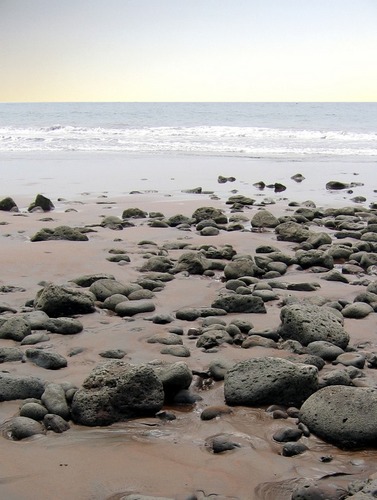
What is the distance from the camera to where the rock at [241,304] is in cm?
541

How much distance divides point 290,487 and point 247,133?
3202 centimetres

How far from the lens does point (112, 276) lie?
630 centimetres

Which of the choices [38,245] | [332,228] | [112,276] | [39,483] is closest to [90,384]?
[39,483]

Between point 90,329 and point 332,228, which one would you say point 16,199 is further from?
point 90,329

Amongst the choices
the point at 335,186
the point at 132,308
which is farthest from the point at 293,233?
the point at 335,186

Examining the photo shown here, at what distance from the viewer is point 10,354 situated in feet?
14.0

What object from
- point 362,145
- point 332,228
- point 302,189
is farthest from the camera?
point 362,145

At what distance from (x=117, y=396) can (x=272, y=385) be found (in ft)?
2.68

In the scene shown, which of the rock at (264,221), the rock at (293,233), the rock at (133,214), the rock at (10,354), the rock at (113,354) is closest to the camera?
the rock at (10,354)

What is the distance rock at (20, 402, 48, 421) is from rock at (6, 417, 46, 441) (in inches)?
2.3

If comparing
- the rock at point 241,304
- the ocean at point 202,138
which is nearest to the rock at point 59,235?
the rock at point 241,304

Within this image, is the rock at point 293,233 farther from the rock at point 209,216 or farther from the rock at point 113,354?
the rock at point 113,354

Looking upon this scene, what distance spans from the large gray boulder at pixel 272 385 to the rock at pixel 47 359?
3.37 ft

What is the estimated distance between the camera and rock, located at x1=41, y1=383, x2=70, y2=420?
3.48 m
